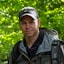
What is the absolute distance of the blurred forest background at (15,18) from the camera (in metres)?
5.94

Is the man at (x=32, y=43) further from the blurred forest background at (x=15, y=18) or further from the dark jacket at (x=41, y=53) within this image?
the blurred forest background at (x=15, y=18)

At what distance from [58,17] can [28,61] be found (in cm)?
348

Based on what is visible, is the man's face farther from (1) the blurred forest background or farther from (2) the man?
(1) the blurred forest background

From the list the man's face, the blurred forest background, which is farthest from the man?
the blurred forest background

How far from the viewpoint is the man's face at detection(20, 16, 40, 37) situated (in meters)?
2.50

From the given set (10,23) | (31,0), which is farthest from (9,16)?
(31,0)

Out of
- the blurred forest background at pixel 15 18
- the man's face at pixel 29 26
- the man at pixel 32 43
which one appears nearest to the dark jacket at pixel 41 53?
the man at pixel 32 43

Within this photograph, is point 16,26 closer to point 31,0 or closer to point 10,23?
point 10,23

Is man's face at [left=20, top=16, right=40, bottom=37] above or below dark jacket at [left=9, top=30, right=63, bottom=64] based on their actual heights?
above

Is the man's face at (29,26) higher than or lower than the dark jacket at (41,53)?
higher

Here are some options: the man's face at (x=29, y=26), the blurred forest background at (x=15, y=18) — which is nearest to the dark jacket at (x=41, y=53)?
the man's face at (x=29, y=26)

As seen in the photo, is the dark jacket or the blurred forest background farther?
the blurred forest background

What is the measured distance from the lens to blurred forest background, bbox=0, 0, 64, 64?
5.94m

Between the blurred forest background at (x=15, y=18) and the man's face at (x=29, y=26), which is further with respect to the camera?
the blurred forest background at (x=15, y=18)
